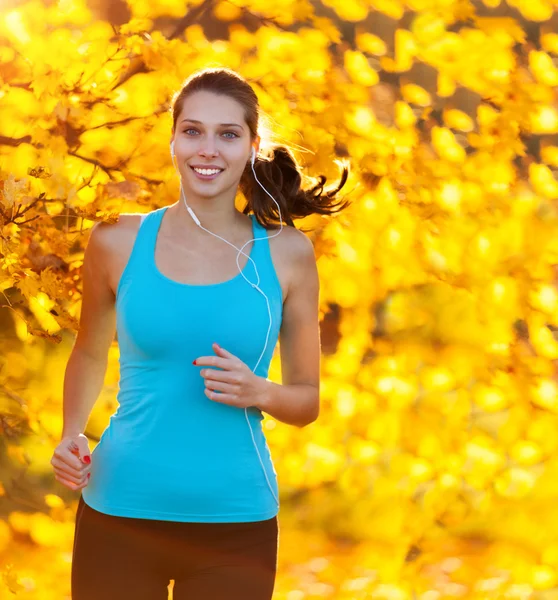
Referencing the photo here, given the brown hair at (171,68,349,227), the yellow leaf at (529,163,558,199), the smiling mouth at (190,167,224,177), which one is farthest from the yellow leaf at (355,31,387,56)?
the smiling mouth at (190,167,224,177)

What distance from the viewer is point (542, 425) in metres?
3.56

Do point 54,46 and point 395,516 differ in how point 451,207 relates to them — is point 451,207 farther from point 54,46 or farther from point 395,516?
point 54,46

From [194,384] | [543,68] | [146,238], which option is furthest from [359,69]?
[194,384]

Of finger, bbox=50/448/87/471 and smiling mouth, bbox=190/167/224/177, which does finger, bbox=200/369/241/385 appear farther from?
smiling mouth, bbox=190/167/224/177

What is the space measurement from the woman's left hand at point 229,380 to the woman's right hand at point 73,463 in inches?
8.8

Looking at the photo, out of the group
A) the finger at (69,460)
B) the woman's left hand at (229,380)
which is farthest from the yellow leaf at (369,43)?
the finger at (69,460)

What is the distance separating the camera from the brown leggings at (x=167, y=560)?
1.62 meters

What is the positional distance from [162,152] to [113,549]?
1777mm

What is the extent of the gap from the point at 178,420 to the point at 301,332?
0.28 metres

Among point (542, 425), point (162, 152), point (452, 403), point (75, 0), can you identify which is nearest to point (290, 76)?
point (162, 152)

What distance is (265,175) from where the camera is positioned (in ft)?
6.36

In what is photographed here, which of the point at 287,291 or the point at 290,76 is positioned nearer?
the point at 287,291

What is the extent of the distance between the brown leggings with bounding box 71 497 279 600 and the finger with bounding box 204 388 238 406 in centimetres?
20

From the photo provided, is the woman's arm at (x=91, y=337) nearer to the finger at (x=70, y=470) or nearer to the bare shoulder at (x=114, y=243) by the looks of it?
the bare shoulder at (x=114, y=243)
